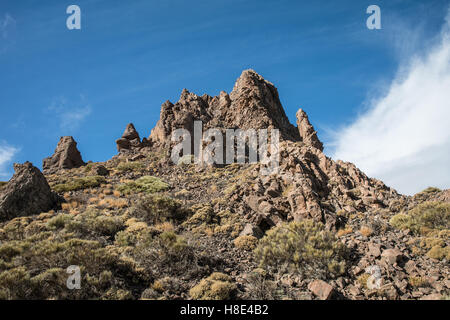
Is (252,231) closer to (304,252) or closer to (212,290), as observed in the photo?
(304,252)

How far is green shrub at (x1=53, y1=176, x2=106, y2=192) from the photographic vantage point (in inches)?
944

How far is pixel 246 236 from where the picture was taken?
13.1 metres

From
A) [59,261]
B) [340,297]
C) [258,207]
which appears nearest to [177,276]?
[59,261]

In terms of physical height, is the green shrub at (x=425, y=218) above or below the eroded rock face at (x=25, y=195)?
below

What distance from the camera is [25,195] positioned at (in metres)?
18.8

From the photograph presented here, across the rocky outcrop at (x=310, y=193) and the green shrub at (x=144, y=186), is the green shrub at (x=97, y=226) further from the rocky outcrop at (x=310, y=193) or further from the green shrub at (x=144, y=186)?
the green shrub at (x=144, y=186)

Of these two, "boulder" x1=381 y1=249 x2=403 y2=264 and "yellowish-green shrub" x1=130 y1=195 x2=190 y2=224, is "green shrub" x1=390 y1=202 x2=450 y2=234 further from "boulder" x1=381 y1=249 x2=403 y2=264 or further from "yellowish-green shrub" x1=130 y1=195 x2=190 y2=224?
"yellowish-green shrub" x1=130 y1=195 x2=190 y2=224

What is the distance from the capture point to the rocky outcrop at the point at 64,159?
36.9m

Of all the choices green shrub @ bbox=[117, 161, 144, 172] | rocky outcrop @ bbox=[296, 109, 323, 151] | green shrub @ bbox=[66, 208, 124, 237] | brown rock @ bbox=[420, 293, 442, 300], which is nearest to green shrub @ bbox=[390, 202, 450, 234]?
brown rock @ bbox=[420, 293, 442, 300]

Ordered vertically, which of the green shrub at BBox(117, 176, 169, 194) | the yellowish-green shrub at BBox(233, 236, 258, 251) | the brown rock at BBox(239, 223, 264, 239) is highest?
the green shrub at BBox(117, 176, 169, 194)

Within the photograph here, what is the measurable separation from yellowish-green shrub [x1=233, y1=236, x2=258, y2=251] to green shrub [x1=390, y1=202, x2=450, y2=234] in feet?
24.4

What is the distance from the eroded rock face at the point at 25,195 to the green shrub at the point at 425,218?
915 inches

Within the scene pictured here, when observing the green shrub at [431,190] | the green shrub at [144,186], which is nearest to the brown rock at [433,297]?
the green shrub at [431,190]
